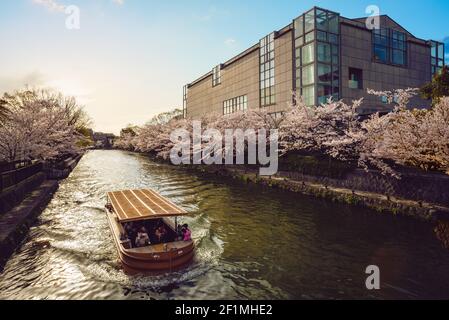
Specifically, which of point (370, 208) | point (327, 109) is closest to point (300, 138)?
point (327, 109)

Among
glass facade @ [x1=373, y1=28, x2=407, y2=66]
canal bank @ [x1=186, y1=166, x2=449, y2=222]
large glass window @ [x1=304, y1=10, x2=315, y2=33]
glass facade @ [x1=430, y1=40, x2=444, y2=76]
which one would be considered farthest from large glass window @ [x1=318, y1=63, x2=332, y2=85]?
glass facade @ [x1=430, y1=40, x2=444, y2=76]

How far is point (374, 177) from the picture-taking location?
1047 inches

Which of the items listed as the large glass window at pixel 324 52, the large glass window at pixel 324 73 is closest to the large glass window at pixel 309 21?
the large glass window at pixel 324 52

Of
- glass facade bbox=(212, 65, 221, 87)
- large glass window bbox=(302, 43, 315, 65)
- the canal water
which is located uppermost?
glass facade bbox=(212, 65, 221, 87)

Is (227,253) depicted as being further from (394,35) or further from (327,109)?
(394,35)

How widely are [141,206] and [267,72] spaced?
48638 millimetres

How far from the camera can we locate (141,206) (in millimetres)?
17125

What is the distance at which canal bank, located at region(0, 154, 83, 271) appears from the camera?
16.0 metres

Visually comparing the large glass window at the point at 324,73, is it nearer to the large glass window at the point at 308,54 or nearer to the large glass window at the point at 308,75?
the large glass window at the point at 308,75

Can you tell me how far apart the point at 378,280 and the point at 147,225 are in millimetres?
11764

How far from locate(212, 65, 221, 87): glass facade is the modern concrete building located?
972 centimetres

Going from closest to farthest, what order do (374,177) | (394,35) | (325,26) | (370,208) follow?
(370,208) < (374,177) < (325,26) < (394,35)

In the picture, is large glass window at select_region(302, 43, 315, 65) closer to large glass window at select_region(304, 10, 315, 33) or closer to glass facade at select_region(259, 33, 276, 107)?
large glass window at select_region(304, 10, 315, 33)

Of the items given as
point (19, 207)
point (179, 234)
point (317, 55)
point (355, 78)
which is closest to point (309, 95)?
point (317, 55)
